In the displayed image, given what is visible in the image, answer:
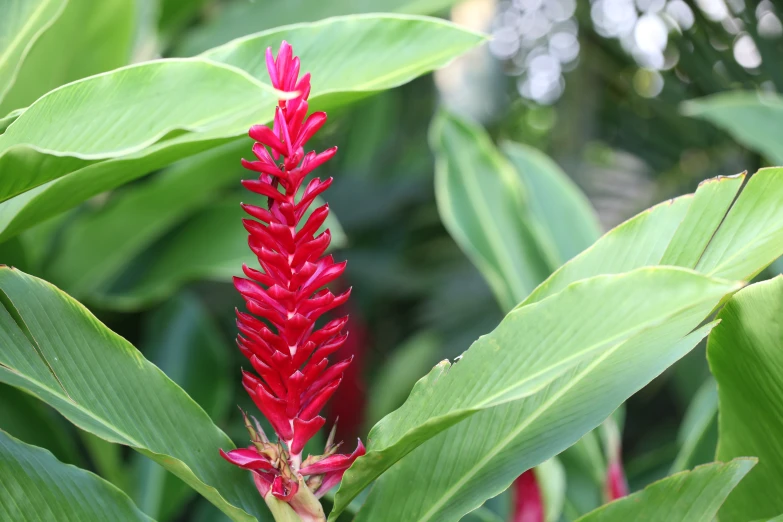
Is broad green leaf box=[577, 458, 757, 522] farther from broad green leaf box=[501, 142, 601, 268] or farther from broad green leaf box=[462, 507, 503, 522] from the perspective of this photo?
broad green leaf box=[501, 142, 601, 268]

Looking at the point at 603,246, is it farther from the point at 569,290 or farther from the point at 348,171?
the point at 348,171

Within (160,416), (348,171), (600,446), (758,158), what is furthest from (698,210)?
(348,171)

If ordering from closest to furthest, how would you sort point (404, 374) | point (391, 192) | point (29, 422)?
1. point (29, 422)
2. point (404, 374)
3. point (391, 192)

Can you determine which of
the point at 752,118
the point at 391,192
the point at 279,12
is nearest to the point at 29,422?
the point at 279,12

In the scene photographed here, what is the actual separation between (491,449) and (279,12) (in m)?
0.93

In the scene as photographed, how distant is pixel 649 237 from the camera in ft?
1.62

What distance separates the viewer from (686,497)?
1.66 feet

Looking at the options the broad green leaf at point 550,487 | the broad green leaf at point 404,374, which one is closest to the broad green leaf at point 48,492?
the broad green leaf at point 550,487

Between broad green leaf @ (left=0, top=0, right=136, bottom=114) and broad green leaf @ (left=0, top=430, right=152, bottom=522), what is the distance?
1.23 ft

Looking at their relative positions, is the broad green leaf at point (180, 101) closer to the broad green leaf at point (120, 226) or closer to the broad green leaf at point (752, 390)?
the broad green leaf at point (752, 390)

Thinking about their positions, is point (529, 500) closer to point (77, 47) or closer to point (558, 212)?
point (558, 212)

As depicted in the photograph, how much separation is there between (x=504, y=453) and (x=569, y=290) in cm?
15

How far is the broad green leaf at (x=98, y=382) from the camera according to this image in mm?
452

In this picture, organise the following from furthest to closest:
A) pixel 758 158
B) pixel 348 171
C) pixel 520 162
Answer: pixel 348 171
pixel 758 158
pixel 520 162
